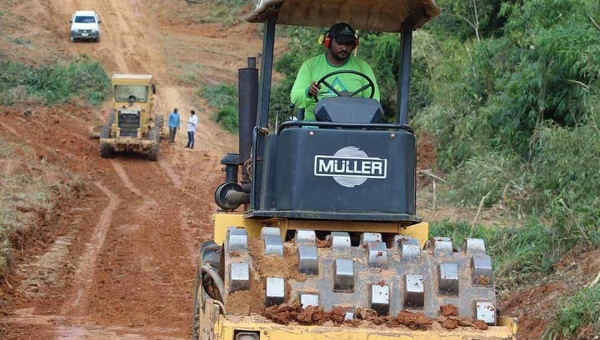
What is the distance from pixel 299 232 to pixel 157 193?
1967cm

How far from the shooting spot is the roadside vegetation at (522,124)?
37.5ft

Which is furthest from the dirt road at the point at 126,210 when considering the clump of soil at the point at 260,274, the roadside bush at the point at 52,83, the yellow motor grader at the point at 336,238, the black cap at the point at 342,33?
the clump of soil at the point at 260,274

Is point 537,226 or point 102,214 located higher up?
point 537,226

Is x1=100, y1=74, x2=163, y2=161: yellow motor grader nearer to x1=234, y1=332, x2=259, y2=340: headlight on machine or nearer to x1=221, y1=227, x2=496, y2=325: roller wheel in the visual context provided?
x1=221, y1=227, x2=496, y2=325: roller wheel

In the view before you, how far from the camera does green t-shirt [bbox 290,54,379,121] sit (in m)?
7.51

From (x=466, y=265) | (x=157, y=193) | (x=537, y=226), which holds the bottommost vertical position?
(x=157, y=193)

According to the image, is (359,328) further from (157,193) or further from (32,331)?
(157,193)

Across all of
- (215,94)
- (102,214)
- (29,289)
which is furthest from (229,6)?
(29,289)

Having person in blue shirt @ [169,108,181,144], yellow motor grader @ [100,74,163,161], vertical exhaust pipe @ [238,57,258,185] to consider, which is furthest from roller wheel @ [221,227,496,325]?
person in blue shirt @ [169,108,181,144]

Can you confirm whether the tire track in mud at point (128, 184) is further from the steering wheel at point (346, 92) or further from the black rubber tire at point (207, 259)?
the steering wheel at point (346, 92)

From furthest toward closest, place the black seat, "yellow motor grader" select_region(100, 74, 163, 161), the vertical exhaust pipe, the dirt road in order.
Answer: "yellow motor grader" select_region(100, 74, 163, 161), the dirt road, the vertical exhaust pipe, the black seat

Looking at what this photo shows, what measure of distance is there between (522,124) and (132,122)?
17.7 metres

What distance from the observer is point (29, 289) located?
539 inches

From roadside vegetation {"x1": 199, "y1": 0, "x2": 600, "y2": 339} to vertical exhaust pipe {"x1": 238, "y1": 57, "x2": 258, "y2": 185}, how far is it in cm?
302
